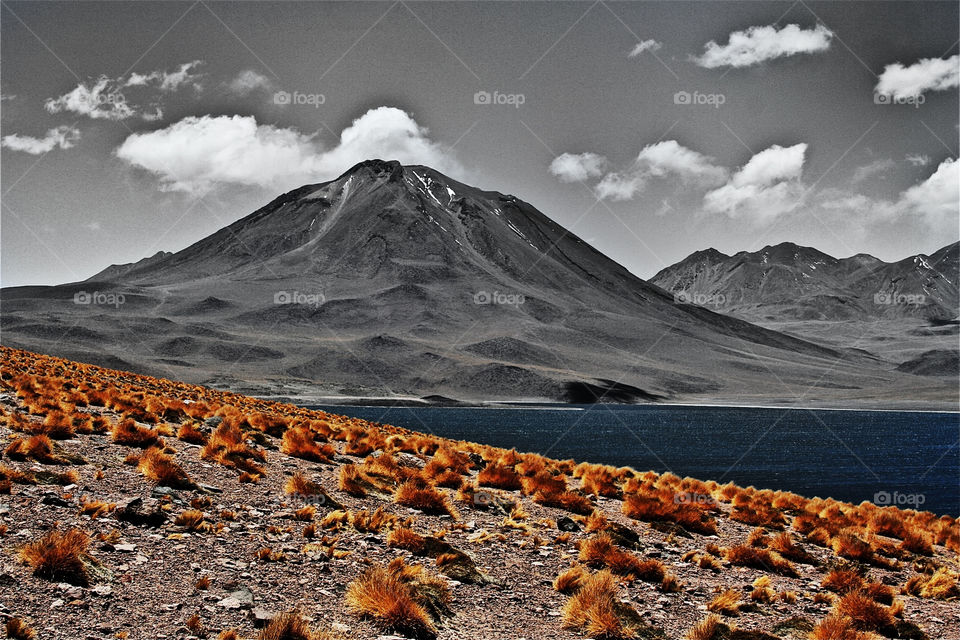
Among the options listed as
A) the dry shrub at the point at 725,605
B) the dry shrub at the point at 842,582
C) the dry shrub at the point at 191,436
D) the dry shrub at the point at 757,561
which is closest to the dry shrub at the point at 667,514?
the dry shrub at the point at 757,561

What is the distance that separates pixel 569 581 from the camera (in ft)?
31.6

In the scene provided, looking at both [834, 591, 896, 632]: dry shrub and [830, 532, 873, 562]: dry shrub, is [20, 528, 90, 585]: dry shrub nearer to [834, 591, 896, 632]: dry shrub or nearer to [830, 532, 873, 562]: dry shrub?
[834, 591, 896, 632]: dry shrub

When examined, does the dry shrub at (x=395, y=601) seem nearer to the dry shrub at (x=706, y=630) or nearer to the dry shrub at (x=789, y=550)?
the dry shrub at (x=706, y=630)

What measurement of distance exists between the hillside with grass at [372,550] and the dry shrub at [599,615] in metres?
0.03

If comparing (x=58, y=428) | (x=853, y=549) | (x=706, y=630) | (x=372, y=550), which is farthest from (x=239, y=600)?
(x=853, y=549)

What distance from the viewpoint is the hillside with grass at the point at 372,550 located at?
24.4 feet

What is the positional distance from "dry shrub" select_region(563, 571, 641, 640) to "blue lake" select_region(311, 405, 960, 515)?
38.6 metres

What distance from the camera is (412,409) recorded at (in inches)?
6063

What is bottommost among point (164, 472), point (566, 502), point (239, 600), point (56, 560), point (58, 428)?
point (239, 600)

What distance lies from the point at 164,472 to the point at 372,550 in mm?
3543

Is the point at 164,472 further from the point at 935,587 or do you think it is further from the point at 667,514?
the point at 935,587

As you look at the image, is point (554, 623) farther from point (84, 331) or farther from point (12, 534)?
point (84, 331)

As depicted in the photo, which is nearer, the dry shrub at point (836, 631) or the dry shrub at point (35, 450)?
the dry shrub at point (836, 631)

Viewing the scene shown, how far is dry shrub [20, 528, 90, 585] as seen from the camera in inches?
287
